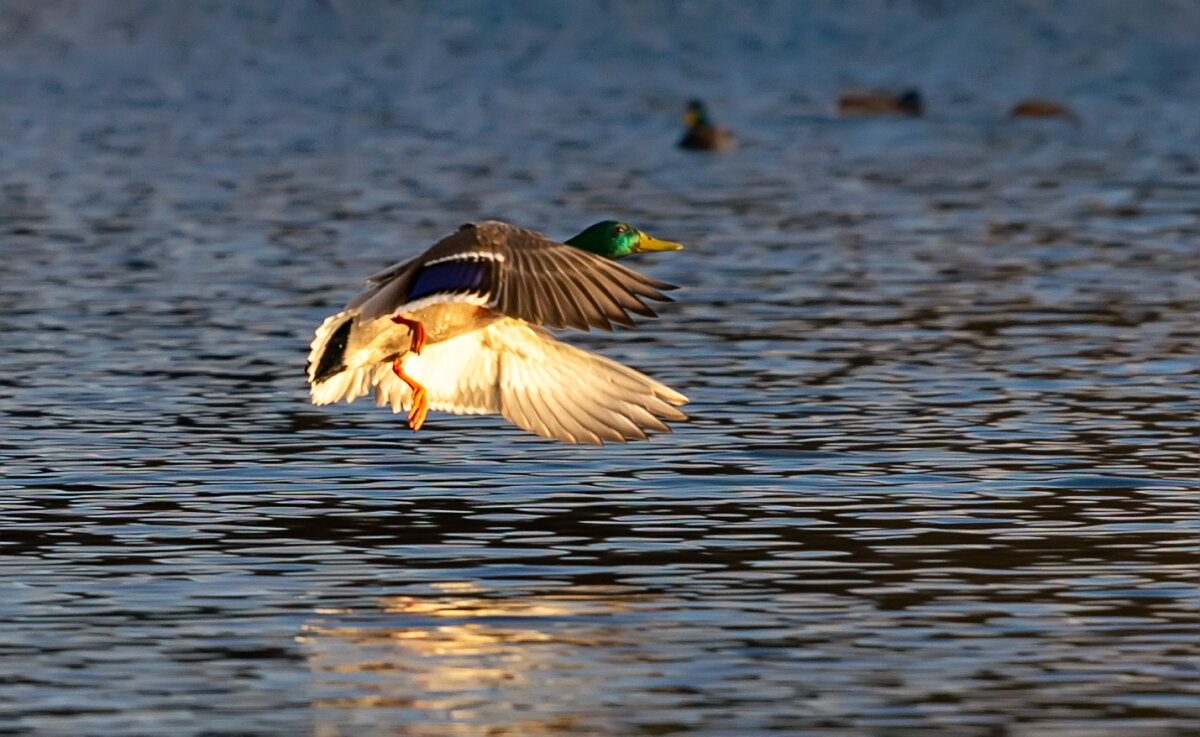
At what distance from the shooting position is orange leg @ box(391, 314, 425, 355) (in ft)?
40.4

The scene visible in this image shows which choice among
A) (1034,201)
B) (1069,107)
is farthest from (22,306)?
(1069,107)

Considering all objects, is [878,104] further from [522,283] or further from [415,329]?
[522,283]

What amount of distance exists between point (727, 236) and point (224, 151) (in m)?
16.8

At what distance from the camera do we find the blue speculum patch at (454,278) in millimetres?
11195

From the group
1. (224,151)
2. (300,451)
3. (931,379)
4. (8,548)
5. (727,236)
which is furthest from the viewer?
(224,151)

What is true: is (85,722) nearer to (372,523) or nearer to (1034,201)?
(372,523)

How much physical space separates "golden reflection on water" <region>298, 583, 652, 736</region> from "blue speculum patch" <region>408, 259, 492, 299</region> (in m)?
1.22

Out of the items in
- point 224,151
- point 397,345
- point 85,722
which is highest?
point 224,151

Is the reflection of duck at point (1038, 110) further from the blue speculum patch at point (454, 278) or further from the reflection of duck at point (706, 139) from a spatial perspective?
the blue speculum patch at point (454, 278)

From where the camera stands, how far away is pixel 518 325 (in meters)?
12.7

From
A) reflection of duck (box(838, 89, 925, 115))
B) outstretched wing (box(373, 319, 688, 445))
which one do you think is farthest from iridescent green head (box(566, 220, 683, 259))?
reflection of duck (box(838, 89, 925, 115))

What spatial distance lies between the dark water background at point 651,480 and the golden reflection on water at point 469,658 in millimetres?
24

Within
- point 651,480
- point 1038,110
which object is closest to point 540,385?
Answer: point 651,480

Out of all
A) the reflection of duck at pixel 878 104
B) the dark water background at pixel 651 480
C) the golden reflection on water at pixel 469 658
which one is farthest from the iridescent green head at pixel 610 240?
the reflection of duck at pixel 878 104
